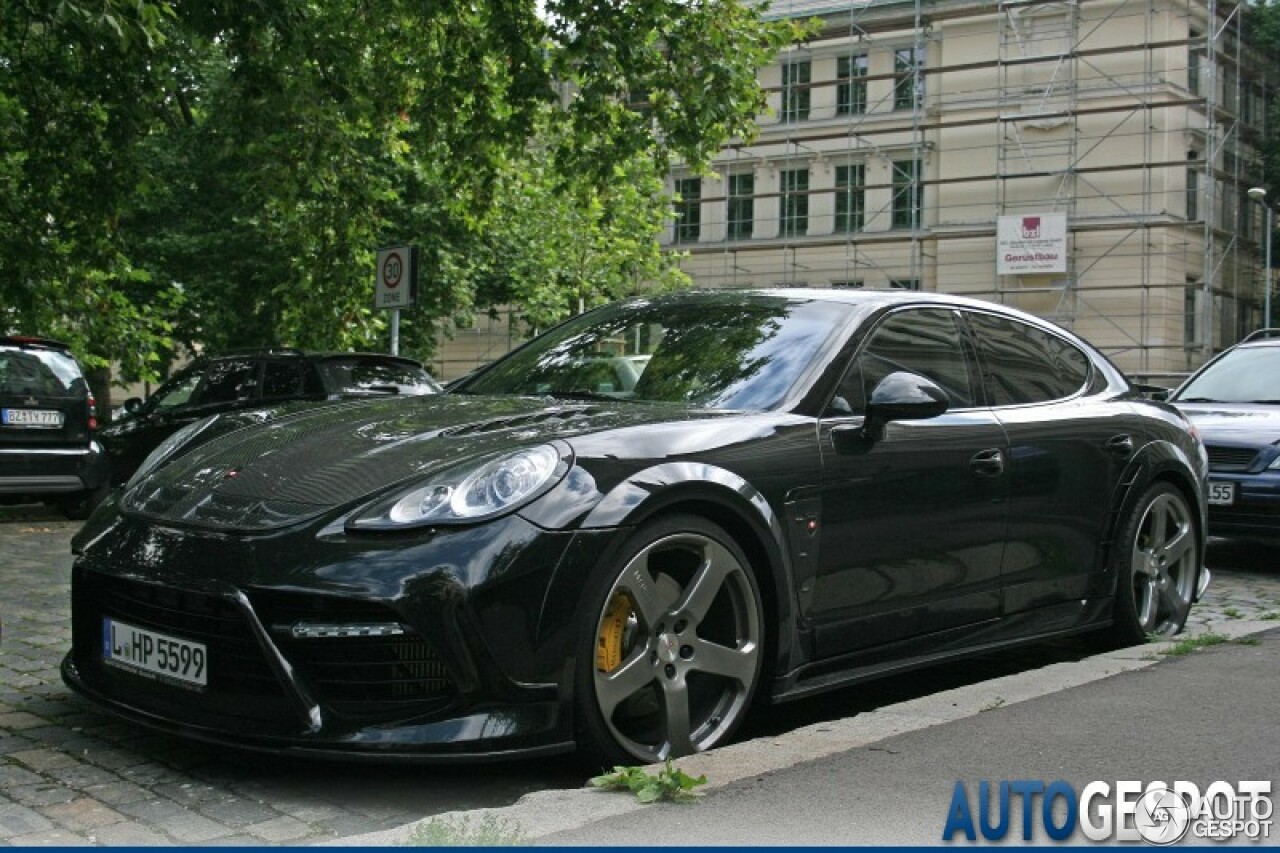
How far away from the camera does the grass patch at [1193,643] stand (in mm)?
5570

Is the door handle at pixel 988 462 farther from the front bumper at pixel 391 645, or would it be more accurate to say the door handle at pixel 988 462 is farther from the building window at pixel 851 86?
the building window at pixel 851 86

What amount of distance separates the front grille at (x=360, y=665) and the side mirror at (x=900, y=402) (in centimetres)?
177

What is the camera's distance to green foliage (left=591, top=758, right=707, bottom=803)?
3.43 metres

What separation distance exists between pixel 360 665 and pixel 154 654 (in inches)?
28.2

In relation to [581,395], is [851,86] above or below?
above

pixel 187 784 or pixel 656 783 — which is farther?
pixel 187 784

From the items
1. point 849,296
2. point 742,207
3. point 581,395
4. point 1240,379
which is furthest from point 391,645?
point 742,207

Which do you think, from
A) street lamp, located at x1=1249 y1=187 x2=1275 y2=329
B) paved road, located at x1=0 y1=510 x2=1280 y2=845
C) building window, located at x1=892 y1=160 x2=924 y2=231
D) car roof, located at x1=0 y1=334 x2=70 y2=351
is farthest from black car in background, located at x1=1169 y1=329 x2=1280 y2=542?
Answer: building window, located at x1=892 y1=160 x2=924 y2=231

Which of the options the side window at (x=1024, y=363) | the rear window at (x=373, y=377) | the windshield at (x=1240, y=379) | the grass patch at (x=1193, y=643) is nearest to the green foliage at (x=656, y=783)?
the side window at (x=1024, y=363)

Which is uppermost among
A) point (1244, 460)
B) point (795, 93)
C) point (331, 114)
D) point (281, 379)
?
point (795, 93)

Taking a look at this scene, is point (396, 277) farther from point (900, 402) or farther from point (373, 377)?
point (900, 402)

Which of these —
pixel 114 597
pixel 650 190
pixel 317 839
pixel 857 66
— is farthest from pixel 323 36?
pixel 857 66

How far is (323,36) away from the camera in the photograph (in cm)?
1416

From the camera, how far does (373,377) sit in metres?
12.7
